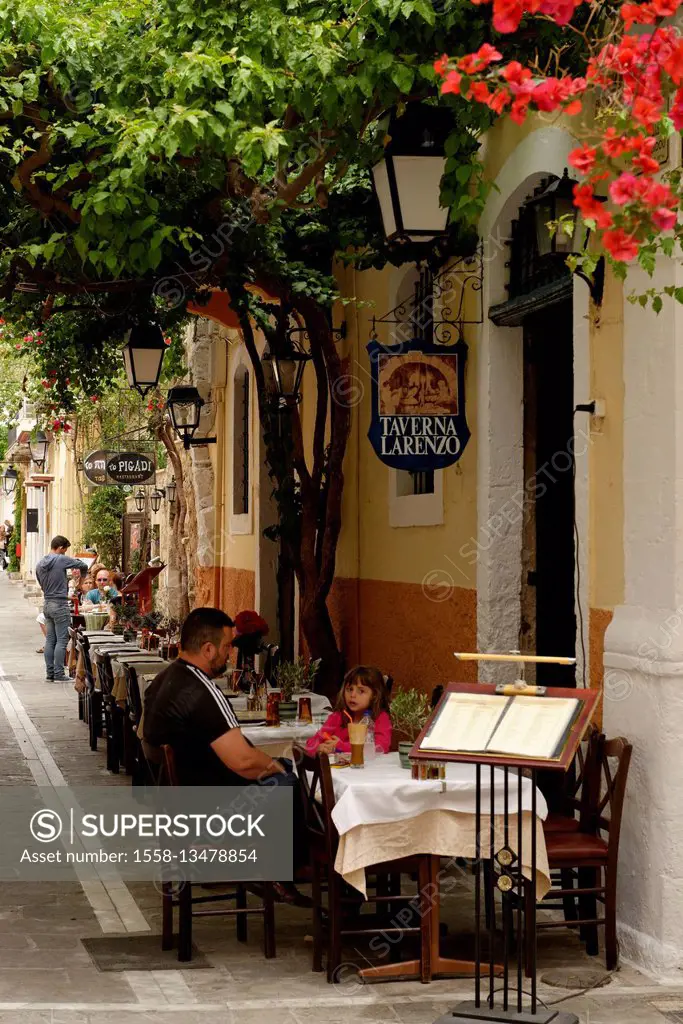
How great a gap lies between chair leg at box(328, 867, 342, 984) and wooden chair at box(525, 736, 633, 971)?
0.94m

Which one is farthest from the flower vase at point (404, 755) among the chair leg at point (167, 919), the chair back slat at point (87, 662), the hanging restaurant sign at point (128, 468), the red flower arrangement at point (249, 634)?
the hanging restaurant sign at point (128, 468)

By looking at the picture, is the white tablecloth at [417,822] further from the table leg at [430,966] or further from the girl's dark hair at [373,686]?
the girl's dark hair at [373,686]

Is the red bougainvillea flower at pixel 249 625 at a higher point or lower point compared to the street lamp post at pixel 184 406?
lower

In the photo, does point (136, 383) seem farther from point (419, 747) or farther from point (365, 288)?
point (419, 747)

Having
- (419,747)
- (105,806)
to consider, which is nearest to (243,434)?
(105,806)

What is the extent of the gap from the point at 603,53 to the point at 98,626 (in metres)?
14.1

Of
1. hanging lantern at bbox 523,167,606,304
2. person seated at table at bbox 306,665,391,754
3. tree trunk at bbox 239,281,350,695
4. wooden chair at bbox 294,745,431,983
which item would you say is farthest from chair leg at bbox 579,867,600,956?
tree trunk at bbox 239,281,350,695

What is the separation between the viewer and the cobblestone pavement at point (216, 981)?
5.87m

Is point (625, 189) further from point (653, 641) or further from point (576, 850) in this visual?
point (576, 850)

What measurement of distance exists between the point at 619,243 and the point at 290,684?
5220mm

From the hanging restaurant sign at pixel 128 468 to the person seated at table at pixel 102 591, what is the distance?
1611mm

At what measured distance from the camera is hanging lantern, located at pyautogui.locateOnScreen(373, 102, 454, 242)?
7879 mm

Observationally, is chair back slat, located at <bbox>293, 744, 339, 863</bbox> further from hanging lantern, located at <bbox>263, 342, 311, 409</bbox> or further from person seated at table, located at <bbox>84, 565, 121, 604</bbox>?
person seated at table, located at <bbox>84, 565, 121, 604</bbox>

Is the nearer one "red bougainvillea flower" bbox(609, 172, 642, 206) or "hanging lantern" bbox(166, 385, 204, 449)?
"red bougainvillea flower" bbox(609, 172, 642, 206)
